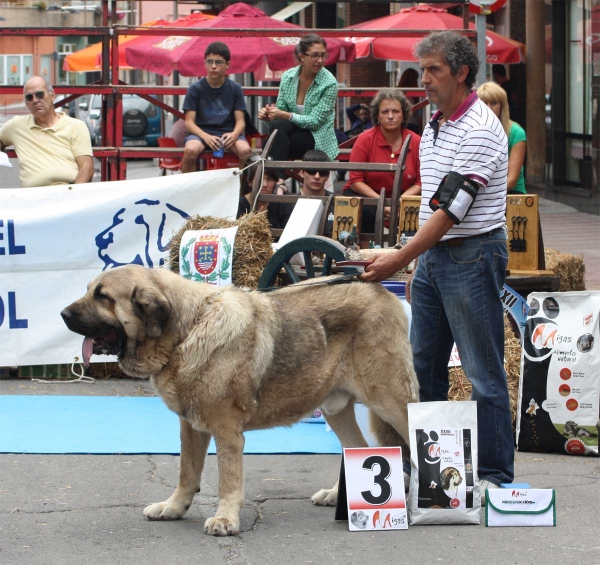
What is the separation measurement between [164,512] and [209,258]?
2.95 metres

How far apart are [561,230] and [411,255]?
10021 mm

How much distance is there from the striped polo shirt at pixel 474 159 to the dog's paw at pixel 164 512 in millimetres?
1870

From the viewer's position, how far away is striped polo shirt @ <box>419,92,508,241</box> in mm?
5082

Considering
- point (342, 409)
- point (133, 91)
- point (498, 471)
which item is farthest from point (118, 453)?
point (133, 91)

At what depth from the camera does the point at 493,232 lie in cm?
525

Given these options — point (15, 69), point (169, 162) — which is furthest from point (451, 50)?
point (15, 69)

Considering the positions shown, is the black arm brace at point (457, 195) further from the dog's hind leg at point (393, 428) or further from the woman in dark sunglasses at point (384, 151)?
the woman in dark sunglasses at point (384, 151)

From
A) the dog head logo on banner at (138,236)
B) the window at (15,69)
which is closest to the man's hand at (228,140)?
the dog head logo on banner at (138,236)

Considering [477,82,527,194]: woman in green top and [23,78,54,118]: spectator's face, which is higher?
[23,78,54,118]: spectator's face

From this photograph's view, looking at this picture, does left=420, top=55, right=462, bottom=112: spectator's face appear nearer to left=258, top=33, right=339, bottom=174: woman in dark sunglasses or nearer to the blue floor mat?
the blue floor mat

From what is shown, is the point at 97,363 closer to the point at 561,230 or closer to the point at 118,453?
the point at 118,453

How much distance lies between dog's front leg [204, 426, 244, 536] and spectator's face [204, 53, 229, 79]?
18.5 feet

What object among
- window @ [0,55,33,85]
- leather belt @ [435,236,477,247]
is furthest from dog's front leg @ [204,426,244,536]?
window @ [0,55,33,85]

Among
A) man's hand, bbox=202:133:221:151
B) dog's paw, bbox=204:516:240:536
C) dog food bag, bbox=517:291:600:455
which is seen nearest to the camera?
dog's paw, bbox=204:516:240:536
